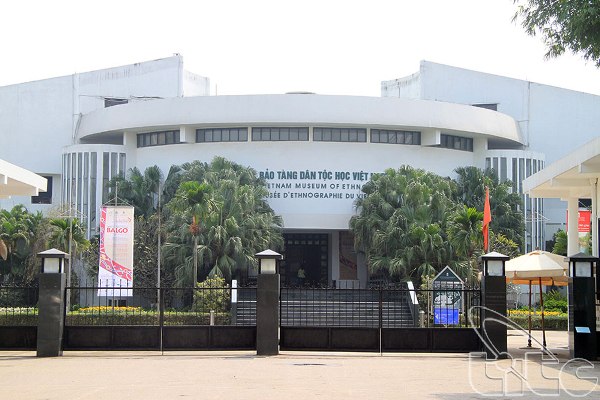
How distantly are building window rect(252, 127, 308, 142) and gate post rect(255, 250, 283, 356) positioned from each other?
27.3 meters

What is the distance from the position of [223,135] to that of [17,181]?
23.4 metres

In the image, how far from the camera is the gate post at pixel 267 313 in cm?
1962

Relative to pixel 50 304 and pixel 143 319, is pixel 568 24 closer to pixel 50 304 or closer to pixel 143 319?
pixel 50 304

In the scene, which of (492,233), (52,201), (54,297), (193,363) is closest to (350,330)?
(193,363)

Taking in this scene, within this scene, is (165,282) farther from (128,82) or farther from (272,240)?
(128,82)

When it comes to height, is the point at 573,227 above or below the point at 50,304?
above

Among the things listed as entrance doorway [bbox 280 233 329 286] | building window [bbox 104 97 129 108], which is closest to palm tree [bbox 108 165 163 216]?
entrance doorway [bbox 280 233 329 286]

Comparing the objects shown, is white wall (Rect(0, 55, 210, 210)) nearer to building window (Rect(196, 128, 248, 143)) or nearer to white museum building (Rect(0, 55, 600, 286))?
white museum building (Rect(0, 55, 600, 286))

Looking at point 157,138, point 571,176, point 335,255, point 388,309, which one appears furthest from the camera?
point 335,255

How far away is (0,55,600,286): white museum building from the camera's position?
4638 cm

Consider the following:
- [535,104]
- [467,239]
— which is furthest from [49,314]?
[535,104]

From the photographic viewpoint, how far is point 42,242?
4294 centimetres

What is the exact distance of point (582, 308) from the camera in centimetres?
Answer: 1883

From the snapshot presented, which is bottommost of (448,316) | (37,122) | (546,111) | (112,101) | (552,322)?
(552,322)
